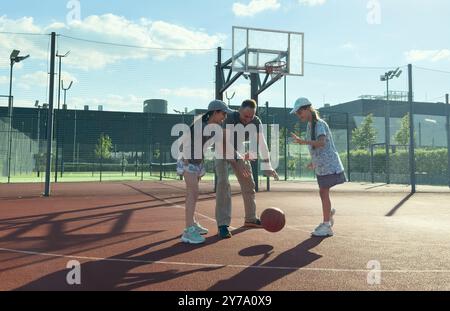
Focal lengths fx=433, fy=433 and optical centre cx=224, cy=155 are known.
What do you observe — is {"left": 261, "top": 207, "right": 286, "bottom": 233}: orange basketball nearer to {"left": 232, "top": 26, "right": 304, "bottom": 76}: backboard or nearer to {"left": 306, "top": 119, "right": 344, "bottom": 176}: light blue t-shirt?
{"left": 306, "top": 119, "right": 344, "bottom": 176}: light blue t-shirt

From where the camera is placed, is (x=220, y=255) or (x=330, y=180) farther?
(x=330, y=180)

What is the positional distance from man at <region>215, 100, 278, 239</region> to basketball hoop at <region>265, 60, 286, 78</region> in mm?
8752

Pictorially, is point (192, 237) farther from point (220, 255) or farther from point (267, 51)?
point (267, 51)

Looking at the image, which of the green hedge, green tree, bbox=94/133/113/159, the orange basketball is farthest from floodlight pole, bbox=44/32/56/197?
green tree, bbox=94/133/113/159

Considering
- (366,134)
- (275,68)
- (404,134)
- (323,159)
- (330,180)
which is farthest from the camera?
(366,134)

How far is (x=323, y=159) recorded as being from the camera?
6.11 m

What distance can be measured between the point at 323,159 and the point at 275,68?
967 cm

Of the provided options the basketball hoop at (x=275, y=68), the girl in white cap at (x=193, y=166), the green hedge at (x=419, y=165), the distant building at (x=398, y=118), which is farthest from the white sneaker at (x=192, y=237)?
the distant building at (x=398, y=118)

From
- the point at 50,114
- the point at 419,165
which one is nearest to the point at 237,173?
the point at 50,114

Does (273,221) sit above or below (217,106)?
below

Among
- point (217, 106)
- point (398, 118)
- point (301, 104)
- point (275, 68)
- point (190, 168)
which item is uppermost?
point (398, 118)

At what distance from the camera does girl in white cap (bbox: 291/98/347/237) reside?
237 inches
